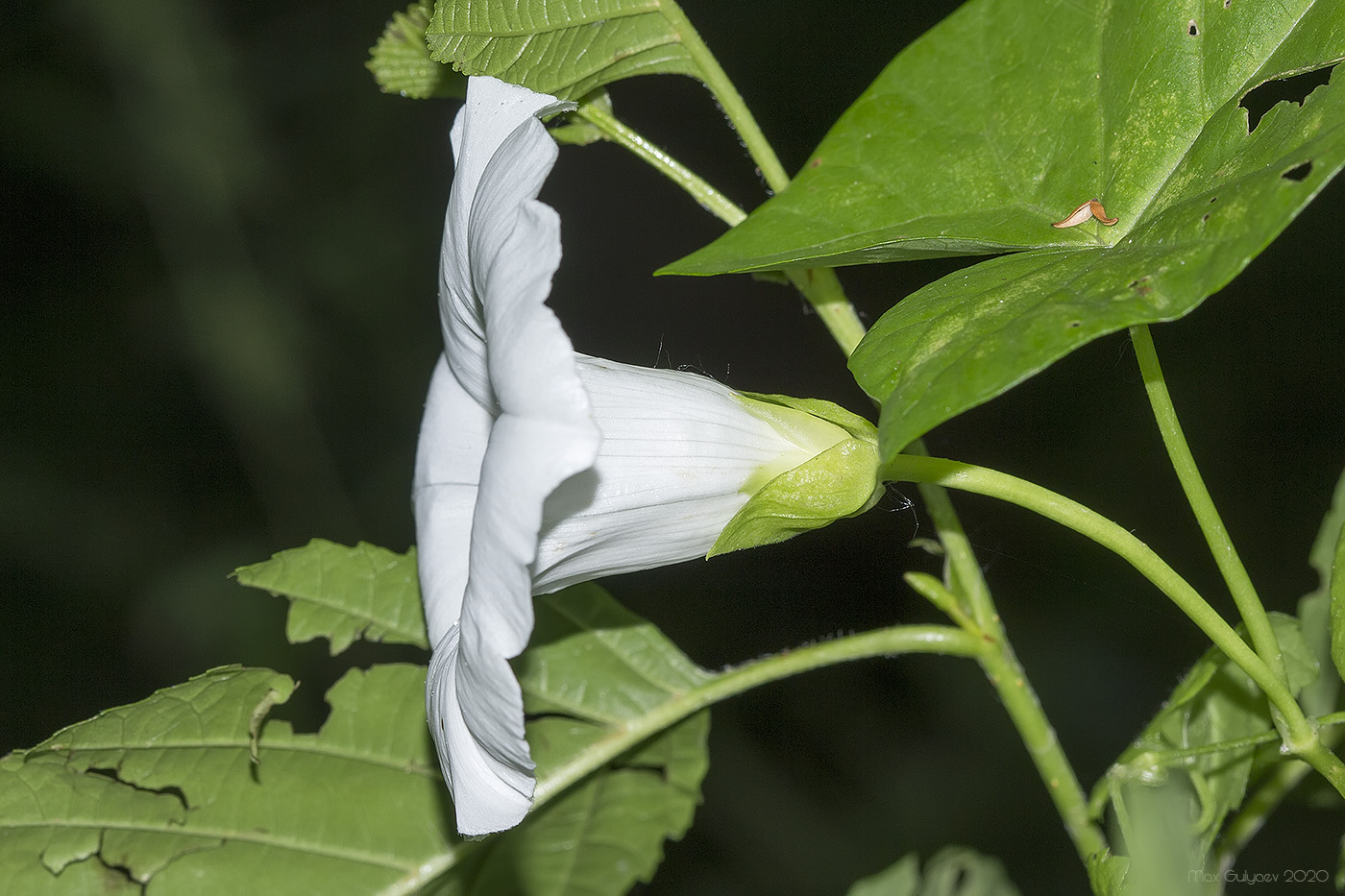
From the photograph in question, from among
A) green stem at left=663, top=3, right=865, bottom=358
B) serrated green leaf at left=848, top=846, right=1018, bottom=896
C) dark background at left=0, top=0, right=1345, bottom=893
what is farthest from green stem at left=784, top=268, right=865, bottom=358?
dark background at left=0, top=0, right=1345, bottom=893

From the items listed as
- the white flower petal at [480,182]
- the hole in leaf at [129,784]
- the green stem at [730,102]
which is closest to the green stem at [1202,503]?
the green stem at [730,102]

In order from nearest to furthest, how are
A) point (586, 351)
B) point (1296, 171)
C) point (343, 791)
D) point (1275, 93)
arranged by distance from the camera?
point (1296, 171) < point (343, 791) < point (1275, 93) < point (586, 351)

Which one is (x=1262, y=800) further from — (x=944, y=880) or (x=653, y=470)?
(x=653, y=470)

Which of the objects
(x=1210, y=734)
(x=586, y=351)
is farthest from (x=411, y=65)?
(x=586, y=351)

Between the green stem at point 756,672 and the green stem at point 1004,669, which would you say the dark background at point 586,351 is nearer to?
the green stem at point 756,672

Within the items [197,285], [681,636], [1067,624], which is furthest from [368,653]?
[1067,624]
